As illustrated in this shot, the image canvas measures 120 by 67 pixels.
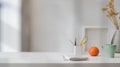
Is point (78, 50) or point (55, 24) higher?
point (55, 24)

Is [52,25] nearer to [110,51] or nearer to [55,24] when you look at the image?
[55,24]

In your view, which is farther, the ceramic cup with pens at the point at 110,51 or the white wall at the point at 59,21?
the white wall at the point at 59,21

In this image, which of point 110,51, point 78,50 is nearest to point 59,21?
point 78,50

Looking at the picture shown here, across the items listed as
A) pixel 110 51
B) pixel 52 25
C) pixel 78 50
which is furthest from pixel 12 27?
pixel 110 51

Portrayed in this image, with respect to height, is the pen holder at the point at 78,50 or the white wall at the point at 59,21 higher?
the white wall at the point at 59,21

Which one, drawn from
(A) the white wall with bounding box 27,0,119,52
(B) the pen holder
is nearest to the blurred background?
(A) the white wall with bounding box 27,0,119,52

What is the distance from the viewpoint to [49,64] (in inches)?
30.0

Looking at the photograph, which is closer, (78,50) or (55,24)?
Answer: (78,50)

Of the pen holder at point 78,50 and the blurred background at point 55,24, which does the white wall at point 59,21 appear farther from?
the pen holder at point 78,50

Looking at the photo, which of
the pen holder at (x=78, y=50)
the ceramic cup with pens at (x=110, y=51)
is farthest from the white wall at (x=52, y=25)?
the ceramic cup with pens at (x=110, y=51)

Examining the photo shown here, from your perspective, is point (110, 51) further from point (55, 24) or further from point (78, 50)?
point (55, 24)

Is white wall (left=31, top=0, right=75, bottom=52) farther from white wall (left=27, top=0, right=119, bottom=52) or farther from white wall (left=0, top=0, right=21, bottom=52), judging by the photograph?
white wall (left=0, top=0, right=21, bottom=52)

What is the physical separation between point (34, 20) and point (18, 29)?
5.6 inches

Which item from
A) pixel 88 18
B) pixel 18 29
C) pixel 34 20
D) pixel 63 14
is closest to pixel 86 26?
pixel 88 18
